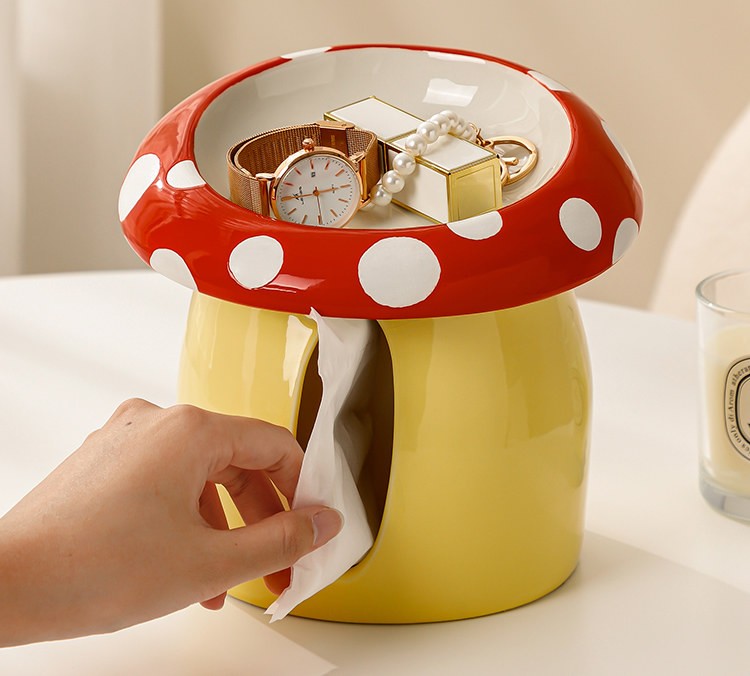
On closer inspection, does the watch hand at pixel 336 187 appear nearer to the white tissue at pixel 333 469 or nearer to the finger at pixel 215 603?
the white tissue at pixel 333 469

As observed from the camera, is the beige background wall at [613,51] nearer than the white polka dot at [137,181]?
No

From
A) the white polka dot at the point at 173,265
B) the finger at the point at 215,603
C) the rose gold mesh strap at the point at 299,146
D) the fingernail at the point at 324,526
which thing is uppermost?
the rose gold mesh strap at the point at 299,146

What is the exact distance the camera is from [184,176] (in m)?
0.55

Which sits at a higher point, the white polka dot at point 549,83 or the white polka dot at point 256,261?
the white polka dot at point 549,83

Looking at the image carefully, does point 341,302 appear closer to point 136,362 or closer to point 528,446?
point 528,446

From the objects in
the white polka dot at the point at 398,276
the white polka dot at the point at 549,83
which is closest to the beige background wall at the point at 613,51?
the white polka dot at the point at 549,83

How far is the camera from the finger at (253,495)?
0.55 metres

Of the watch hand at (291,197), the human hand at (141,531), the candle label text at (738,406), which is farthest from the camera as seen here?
the candle label text at (738,406)

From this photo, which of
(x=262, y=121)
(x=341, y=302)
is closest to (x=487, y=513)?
(x=341, y=302)

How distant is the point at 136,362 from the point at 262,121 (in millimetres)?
321

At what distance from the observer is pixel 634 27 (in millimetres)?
1686

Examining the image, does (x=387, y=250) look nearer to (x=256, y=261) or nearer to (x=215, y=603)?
(x=256, y=261)

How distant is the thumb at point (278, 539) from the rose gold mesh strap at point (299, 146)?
6.7 inches

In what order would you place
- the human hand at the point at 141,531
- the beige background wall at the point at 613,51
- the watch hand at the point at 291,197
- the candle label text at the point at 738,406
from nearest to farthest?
1. the human hand at the point at 141,531
2. the watch hand at the point at 291,197
3. the candle label text at the point at 738,406
4. the beige background wall at the point at 613,51
